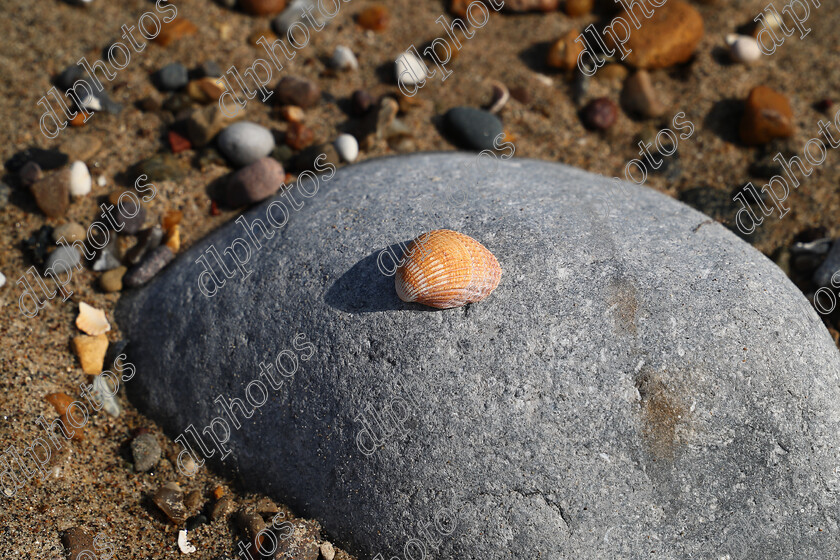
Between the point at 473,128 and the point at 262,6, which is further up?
the point at 262,6

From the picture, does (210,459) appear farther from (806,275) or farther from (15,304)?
(806,275)

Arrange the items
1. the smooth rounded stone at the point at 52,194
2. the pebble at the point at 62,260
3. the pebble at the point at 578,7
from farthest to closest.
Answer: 1. the pebble at the point at 578,7
2. the smooth rounded stone at the point at 52,194
3. the pebble at the point at 62,260

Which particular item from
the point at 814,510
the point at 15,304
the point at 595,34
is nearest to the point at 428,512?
the point at 814,510

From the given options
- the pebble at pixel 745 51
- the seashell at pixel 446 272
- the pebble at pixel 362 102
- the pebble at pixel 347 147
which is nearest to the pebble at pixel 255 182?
the pebble at pixel 347 147

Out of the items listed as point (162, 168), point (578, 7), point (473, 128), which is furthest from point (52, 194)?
point (578, 7)

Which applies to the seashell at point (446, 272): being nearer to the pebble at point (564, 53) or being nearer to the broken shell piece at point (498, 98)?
the broken shell piece at point (498, 98)

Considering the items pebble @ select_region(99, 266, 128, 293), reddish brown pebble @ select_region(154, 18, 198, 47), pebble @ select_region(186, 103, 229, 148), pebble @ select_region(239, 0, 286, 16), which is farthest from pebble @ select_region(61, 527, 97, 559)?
pebble @ select_region(239, 0, 286, 16)

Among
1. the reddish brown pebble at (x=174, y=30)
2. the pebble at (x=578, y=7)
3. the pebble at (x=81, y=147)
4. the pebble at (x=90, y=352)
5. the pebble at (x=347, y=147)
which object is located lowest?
the pebble at (x=90, y=352)

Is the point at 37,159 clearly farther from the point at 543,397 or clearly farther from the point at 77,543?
the point at 543,397
